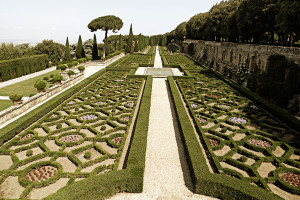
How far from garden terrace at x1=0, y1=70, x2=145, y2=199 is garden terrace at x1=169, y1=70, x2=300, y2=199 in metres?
3.81

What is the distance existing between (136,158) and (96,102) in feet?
29.3

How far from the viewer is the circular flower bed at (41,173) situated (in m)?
7.40

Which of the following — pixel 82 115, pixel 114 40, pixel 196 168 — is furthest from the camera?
pixel 114 40

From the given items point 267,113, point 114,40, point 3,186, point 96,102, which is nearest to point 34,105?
point 96,102

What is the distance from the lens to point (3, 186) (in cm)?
702

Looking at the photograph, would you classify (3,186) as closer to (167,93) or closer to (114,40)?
(167,93)

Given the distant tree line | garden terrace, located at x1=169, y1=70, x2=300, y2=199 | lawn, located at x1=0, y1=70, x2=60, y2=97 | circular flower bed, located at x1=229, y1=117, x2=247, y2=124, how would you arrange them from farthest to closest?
lawn, located at x1=0, y1=70, x2=60, y2=97
the distant tree line
circular flower bed, located at x1=229, y1=117, x2=247, y2=124
garden terrace, located at x1=169, y1=70, x2=300, y2=199

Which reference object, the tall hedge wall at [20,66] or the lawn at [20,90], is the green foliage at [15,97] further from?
the tall hedge wall at [20,66]

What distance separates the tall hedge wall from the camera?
2550cm

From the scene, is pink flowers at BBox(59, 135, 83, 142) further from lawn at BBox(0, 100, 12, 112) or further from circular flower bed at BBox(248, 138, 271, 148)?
circular flower bed at BBox(248, 138, 271, 148)

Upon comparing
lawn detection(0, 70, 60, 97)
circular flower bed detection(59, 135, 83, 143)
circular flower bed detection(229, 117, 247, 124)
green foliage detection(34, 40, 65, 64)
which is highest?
green foliage detection(34, 40, 65, 64)

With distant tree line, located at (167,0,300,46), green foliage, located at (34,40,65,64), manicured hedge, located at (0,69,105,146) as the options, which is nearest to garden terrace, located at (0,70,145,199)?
manicured hedge, located at (0,69,105,146)

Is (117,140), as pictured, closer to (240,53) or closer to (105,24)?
(240,53)

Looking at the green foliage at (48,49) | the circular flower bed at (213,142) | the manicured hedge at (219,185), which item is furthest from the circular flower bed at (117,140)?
the green foliage at (48,49)
